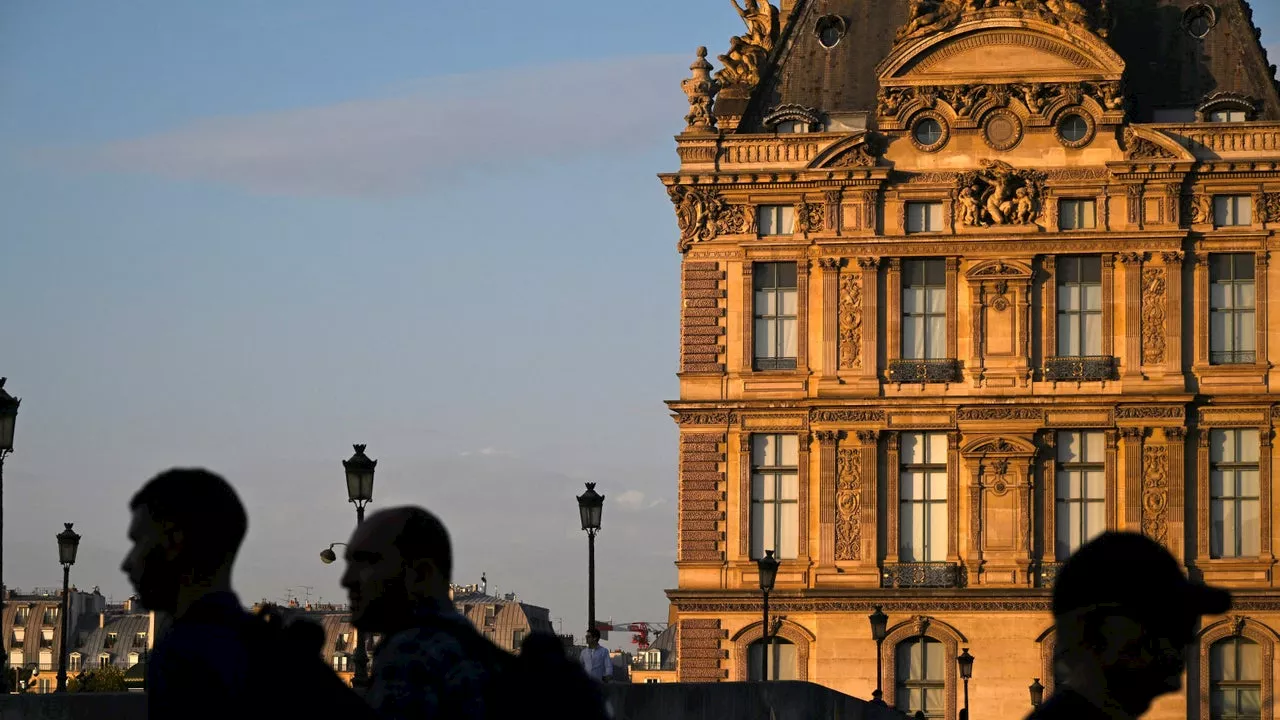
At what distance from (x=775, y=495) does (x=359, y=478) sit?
2105 cm

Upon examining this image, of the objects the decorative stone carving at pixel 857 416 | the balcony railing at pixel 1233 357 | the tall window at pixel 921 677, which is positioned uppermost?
the balcony railing at pixel 1233 357

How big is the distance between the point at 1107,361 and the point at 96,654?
123 meters

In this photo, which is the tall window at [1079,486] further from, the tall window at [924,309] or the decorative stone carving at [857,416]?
the decorative stone carving at [857,416]

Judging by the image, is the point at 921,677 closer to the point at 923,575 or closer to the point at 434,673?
the point at 923,575

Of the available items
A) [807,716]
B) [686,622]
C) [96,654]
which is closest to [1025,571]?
[686,622]

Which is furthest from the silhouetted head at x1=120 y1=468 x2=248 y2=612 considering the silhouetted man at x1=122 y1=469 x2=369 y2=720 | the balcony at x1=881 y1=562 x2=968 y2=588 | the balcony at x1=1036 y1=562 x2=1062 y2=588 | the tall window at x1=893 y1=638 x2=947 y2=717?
the balcony at x1=1036 y1=562 x2=1062 y2=588

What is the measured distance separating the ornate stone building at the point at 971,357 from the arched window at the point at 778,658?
0.16 feet

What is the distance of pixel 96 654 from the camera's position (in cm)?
16475

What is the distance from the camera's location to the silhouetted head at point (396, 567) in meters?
7.13

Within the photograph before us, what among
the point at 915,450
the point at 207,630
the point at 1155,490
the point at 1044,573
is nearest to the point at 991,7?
the point at 915,450

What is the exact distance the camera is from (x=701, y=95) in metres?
55.2

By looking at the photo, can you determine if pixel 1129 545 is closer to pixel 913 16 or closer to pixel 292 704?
pixel 292 704

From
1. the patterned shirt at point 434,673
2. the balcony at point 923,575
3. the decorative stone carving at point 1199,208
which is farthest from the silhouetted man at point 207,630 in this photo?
the decorative stone carving at point 1199,208

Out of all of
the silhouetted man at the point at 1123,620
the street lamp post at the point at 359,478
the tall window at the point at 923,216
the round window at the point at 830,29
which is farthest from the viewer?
the round window at the point at 830,29
